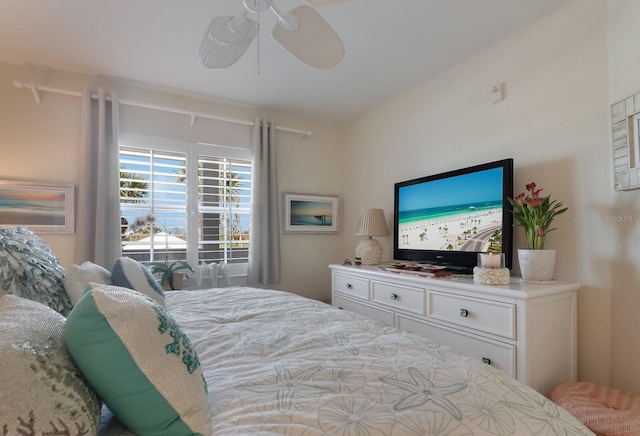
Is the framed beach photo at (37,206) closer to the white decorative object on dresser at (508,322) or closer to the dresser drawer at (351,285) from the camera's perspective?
the dresser drawer at (351,285)

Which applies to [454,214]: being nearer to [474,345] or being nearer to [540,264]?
[540,264]

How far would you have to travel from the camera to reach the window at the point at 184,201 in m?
2.95

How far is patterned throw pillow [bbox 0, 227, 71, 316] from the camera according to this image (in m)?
0.95

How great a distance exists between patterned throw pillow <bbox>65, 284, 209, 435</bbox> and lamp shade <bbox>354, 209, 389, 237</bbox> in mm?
2536

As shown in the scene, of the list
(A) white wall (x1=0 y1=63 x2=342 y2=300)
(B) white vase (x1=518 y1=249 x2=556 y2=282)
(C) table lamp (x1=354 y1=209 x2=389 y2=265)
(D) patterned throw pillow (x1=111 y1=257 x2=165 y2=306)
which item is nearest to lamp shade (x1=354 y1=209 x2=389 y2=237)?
(C) table lamp (x1=354 y1=209 x2=389 y2=265)

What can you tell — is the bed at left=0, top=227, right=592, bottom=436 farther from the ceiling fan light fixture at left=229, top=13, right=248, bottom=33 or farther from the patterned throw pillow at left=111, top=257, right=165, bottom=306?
the ceiling fan light fixture at left=229, top=13, right=248, bottom=33

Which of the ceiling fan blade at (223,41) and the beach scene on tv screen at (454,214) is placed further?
the beach scene on tv screen at (454,214)

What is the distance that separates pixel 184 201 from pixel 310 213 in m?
1.37

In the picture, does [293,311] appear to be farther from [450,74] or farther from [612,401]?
[450,74]

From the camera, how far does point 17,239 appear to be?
110cm

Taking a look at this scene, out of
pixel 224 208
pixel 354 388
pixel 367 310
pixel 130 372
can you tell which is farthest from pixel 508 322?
pixel 224 208

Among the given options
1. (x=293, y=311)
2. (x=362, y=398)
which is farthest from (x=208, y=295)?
(x=362, y=398)

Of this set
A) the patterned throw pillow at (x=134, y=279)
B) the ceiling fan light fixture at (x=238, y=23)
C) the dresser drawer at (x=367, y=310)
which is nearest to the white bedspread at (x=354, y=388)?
the patterned throw pillow at (x=134, y=279)

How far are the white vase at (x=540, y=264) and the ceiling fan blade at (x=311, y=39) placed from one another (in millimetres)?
1580
